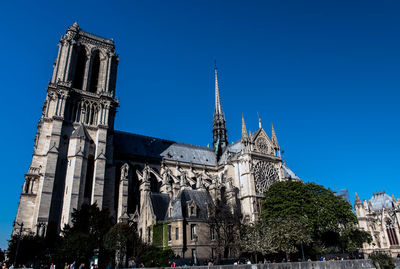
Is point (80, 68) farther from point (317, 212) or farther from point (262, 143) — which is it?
point (317, 212)

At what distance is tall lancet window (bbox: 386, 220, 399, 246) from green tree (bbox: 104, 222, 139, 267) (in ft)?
187

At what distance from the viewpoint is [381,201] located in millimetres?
69250

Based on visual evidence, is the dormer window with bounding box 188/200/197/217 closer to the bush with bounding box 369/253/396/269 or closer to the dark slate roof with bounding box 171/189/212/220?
the dark slate roof with bounding box 171/189/212/220

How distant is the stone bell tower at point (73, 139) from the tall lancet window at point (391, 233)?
186 ft

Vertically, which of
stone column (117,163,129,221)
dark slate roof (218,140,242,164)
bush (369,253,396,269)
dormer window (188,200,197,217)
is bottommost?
bush (369,253,396,269)

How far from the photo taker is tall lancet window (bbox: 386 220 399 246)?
58.8 metres

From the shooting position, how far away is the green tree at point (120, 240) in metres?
25.1

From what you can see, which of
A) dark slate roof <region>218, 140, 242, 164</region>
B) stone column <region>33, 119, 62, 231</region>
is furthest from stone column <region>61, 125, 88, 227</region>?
dark slate roof <region>218, 140, 242, 164</region>

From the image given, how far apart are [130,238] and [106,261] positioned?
289cm

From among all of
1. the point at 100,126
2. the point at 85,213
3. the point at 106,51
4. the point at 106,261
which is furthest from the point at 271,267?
the point at 106,51

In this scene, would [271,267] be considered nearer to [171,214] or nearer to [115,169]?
[171,214]

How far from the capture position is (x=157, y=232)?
32.0 m

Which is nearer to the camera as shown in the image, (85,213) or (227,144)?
(85,213)

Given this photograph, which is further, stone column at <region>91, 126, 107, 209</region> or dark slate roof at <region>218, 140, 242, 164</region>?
dark slate roof at <region>218, 140, 242, 164</region>
